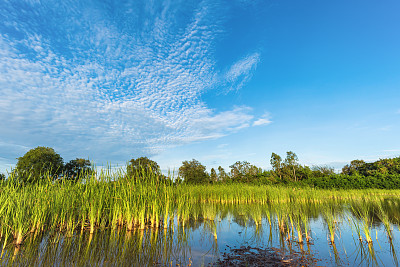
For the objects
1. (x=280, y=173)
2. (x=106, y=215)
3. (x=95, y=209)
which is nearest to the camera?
(x=95, y=209)

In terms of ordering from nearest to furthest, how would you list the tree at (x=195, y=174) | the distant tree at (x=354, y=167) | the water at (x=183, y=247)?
the water at (x=183, y=247) < the tree at (x=195, y=174) < the distant tree at (x=354, y=167)

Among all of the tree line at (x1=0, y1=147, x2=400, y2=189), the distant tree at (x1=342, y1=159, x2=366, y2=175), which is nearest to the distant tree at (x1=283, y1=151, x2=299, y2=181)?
the tree line at (x1=0, y1=147, x2=400, y2=189)

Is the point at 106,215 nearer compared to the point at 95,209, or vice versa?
the point at 95,209

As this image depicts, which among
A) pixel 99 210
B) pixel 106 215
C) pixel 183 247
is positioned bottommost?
pixel 183 247

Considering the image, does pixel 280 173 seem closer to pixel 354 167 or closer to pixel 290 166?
pixel 290 166

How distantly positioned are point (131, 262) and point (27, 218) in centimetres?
332

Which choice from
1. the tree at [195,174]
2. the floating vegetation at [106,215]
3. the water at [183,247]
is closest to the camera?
the water at [183,247]

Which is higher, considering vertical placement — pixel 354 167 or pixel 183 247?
pixel 354 167

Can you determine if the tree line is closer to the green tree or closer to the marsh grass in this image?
the green tree

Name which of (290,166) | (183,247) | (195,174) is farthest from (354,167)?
(183,247)

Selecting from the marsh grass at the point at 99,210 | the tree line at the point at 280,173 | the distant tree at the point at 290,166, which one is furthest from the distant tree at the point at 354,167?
the marsh grass at the point at 99,210

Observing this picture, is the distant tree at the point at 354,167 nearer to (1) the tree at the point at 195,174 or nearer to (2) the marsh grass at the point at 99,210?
(1) the tree at the point at 195,174

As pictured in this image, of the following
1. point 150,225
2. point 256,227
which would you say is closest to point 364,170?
point 256,227

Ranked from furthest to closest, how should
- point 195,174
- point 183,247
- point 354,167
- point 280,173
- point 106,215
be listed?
1. point 354,167
2. point 280,173
3. point 195,174
4. point 106,215
5. point 183,247
